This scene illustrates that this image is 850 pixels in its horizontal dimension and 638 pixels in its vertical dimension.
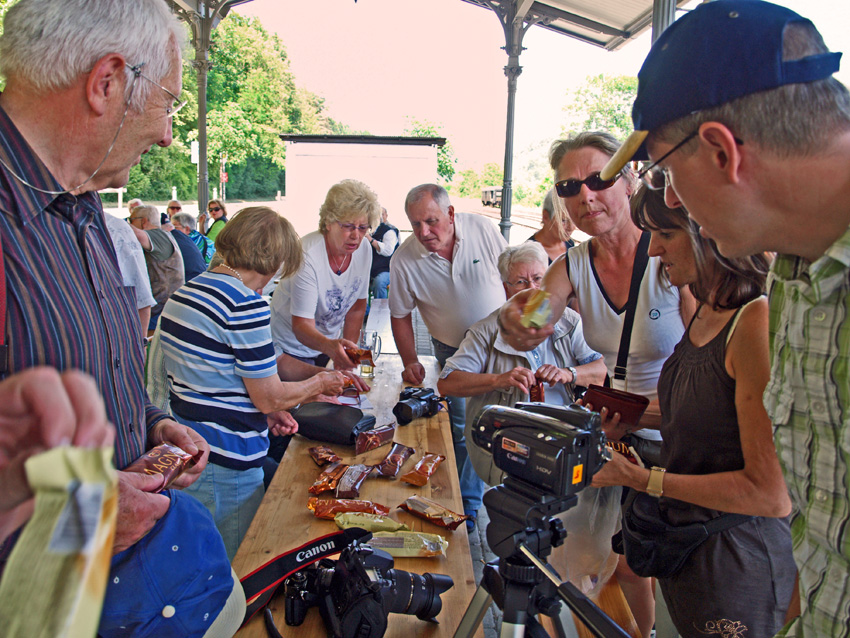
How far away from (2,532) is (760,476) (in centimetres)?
135

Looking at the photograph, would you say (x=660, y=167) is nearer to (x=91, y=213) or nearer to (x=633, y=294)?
(x=91, y=213)

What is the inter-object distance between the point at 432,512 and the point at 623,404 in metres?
0.69

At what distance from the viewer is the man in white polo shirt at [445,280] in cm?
338

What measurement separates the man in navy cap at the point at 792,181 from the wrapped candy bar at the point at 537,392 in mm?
1629

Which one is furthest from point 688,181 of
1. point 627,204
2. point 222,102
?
point 222,102

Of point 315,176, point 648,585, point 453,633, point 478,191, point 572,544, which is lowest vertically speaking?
point 648,585

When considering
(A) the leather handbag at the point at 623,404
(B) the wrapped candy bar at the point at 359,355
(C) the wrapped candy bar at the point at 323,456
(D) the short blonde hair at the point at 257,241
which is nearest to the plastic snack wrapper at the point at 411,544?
(C) the wrapped candy bar at the point at 323,456

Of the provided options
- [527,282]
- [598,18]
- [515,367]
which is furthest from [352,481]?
[598,18]

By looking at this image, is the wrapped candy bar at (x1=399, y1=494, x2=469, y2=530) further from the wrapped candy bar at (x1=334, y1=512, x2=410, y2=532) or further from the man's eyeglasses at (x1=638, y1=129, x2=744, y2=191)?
the man's eyeglasses at (x1=638, y1=129, x2=744, y2=191)

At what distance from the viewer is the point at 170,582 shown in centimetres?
116

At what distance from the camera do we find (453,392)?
283cm

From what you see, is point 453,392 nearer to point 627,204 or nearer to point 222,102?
point 627,204

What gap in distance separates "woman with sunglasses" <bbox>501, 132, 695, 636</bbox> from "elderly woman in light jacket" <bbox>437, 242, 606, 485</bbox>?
23 cm

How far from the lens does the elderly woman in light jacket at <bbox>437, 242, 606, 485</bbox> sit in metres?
2.61
